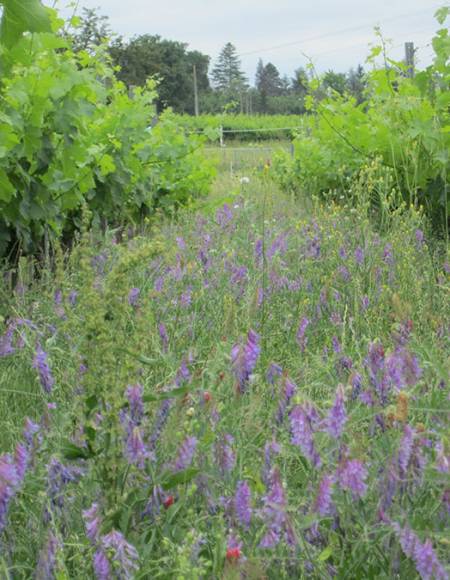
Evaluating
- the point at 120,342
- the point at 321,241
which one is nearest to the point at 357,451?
the point at 120,342

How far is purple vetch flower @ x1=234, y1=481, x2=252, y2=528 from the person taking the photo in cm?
143

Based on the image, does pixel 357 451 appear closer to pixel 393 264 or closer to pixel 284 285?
pixel 284 285

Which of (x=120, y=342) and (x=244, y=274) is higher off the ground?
(x=120, y=342)

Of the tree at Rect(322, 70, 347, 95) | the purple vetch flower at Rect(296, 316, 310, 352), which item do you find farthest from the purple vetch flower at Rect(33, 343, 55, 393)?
the tree at Rect(322, 70, 347, 95)

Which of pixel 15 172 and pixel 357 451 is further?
pixel 15 172

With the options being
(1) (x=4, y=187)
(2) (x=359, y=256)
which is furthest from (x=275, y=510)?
(1) (x=4, y=187)

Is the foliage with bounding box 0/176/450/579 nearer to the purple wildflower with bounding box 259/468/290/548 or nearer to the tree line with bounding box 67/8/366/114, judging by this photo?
the purple wildflower with bounding box 259/468/290/548

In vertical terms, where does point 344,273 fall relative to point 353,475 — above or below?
below

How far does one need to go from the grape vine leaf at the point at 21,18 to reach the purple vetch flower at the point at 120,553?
172 centimetres

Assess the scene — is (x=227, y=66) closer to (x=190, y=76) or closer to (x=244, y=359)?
(x=190, y=76)

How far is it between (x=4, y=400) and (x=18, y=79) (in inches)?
106

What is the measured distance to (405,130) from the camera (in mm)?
5973

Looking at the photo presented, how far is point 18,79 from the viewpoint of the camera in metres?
4.63

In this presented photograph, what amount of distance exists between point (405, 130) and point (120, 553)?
517cm
